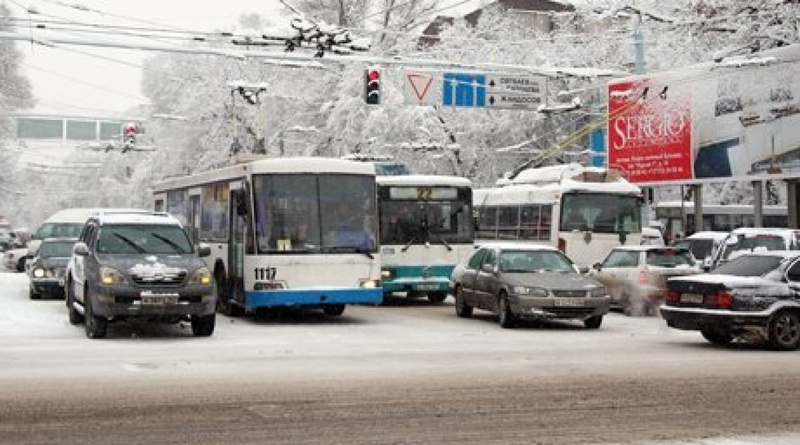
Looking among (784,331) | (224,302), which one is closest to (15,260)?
(224,302)

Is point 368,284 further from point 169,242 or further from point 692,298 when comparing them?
point 692,298

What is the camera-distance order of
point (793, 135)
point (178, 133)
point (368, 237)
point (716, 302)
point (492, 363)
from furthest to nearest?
point (178, 133) < point (793, 135) < point (368, 237) < point (716, 302) < point (492, 363)

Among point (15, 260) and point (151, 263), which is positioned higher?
point (151, 263)

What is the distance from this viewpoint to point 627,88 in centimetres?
3825

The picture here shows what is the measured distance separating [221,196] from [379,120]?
2566 centimetres

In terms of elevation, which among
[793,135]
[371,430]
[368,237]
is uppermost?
[793,135]

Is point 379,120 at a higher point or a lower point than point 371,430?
higher

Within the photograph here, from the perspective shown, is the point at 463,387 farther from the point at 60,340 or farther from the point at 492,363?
the point at 60,340

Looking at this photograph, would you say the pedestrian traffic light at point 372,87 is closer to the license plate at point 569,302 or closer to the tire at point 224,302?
the tire at point 224,302

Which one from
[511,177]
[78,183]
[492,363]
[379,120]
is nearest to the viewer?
[492,363]

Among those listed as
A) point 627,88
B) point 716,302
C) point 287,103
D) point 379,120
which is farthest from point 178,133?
point 716,302

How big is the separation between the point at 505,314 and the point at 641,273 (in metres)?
4.96

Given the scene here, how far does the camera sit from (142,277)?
664 inches

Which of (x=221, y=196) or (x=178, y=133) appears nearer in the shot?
(x=221, y=196)
